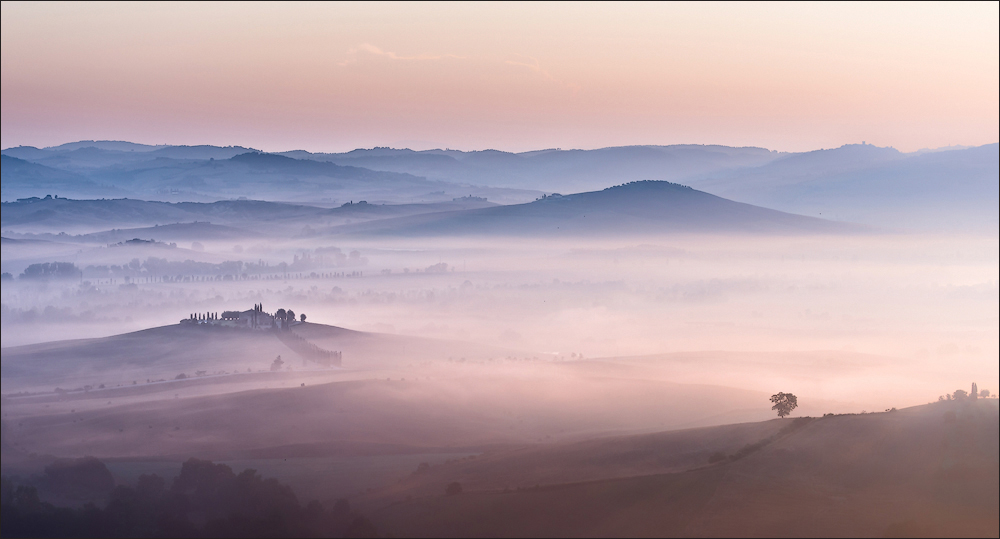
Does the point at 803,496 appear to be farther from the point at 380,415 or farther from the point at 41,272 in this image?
Result: the point at 41,272

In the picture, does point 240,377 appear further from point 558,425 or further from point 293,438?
point 558,425

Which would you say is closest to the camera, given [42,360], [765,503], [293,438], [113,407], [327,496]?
[765,503]

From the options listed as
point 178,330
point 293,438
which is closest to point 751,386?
point 293,438

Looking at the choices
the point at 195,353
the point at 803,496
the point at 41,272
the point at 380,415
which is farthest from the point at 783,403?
the point at 41,272

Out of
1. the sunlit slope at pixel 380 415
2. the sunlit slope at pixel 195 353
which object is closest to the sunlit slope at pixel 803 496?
the sunlit slope at pixel 380 415

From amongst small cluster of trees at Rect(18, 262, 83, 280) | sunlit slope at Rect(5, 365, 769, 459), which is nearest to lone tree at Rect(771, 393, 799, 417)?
sunlit slope at Rect(5, 365, 769, 459)

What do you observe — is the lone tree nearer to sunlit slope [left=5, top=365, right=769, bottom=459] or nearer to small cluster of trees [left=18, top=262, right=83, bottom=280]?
sunlit slope [left=5, top=365, right=769, bottom=459]

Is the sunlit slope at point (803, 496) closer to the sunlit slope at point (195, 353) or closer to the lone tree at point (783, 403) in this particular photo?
the lone tree at point (783, 403)

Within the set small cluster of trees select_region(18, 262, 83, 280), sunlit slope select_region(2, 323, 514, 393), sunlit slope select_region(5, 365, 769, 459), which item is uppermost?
small cluster of trees select_region(18, 262, 83, 280)
